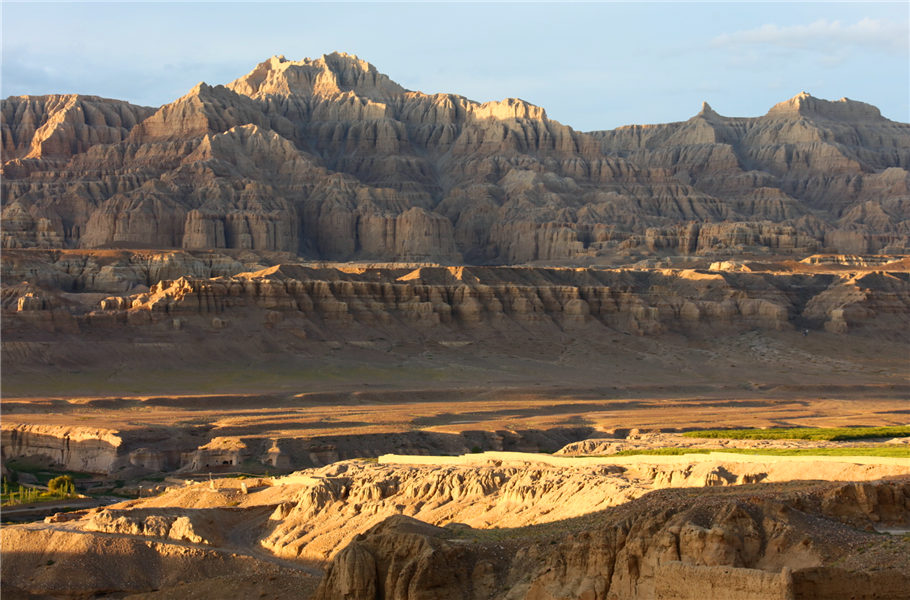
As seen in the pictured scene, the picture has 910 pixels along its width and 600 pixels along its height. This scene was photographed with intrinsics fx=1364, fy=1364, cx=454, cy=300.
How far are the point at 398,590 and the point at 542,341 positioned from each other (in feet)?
278

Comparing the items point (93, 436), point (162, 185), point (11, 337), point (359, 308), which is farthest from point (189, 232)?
point (93, 436)

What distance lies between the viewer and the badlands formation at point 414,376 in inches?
1014

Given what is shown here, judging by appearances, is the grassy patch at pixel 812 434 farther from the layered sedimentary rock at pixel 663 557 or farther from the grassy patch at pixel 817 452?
the layered sedimentary rock at pixel 663 557

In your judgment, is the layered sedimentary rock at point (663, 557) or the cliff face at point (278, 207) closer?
the layered sedimentary rock at point (663, 557)

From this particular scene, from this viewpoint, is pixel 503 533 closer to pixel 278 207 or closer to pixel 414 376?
pixel 414 376

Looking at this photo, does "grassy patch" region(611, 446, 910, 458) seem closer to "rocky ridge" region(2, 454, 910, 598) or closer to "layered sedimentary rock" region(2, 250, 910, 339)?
"rocky ridge" region(2, 454, 910, 598)

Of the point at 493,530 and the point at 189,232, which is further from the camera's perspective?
the point at 189,232

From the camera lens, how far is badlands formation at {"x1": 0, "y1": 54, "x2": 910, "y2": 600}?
25.8 metres

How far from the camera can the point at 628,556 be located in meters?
23.2

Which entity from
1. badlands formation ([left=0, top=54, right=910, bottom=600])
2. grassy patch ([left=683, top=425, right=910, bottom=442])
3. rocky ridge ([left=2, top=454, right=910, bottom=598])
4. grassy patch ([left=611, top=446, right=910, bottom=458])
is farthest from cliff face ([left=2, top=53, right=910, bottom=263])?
rocky ridge ([left=2, top=454, right=910, bottom=598])

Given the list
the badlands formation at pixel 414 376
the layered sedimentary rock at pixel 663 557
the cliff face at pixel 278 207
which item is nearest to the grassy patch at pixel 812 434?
the badlands formation at pixel 414 376

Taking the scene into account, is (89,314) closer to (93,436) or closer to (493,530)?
(93,436)

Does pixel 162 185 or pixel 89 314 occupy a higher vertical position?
pixel 162 185

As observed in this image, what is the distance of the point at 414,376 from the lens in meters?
96.1
